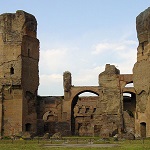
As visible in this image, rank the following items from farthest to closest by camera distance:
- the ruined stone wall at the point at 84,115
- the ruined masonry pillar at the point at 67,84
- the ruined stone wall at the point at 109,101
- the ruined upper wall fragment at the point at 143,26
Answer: the ruined stone wall at the point at 84,115 → the ruined masonry pillar at the point at 67,84 → the ruined stone wall at the point at 109,101 → the ruined upper wall fragment at the point at 143,26

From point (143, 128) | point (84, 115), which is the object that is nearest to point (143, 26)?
point (143, 128)

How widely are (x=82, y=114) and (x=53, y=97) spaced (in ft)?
14.7

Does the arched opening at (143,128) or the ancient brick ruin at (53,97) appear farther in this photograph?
the ancient brick ruin at (53,97)

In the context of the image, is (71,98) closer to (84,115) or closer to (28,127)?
(84,115)

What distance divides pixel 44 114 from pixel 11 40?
520 inches

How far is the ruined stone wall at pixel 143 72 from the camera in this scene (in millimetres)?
27141

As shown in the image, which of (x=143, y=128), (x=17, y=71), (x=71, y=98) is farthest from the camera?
(x=71, y=98)

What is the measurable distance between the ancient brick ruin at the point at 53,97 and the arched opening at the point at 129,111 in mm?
100

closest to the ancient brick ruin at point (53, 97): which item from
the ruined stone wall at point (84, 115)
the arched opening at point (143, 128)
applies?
the arched opening at point (143, 128)

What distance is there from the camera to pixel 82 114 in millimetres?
40625

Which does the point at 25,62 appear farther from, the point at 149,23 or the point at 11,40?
the point at 149,23

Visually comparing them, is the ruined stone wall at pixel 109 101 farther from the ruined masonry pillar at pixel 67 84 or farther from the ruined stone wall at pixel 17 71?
the ruined stone wall at pixel 17 71

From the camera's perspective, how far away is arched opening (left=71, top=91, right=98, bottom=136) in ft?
125

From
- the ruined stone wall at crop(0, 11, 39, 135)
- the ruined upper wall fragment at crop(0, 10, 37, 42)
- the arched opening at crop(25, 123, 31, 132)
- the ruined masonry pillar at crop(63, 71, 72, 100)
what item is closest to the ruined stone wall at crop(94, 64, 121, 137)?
the ruined masonry pillar at crop(63, 71, 72, 100)
